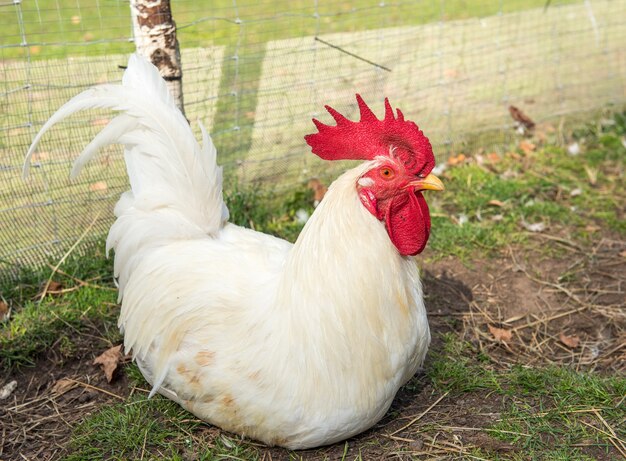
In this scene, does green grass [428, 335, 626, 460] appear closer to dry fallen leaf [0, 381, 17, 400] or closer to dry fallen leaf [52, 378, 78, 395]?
dry fallen leaf [52, 378, 78, 395]

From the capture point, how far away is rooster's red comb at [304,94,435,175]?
9.90ft

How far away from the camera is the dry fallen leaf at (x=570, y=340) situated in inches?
173

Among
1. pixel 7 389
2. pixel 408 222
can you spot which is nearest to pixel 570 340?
pixel 408 222

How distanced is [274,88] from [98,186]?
5.76 ft

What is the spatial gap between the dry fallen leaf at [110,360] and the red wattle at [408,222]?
2030 mm

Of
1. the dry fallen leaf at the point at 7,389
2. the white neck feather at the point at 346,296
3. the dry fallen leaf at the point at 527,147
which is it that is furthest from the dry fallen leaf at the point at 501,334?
the dry fallen leaf at the point at 527,147

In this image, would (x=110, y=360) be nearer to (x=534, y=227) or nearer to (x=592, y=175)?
(x=534, y=227)

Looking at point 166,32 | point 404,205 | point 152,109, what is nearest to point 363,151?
point 404,205

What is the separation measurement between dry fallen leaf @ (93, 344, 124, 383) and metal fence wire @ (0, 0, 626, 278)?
121cm

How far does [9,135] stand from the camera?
17.0 feet

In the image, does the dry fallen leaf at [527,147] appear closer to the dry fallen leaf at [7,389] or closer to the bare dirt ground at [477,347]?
the bare dirt ground at [477,347]

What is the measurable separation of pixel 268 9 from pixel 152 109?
22.4 feet

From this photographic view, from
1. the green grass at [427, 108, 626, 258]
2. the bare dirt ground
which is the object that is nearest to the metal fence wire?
the green grass at [427, 108, 626, 258]

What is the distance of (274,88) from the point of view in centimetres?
603
